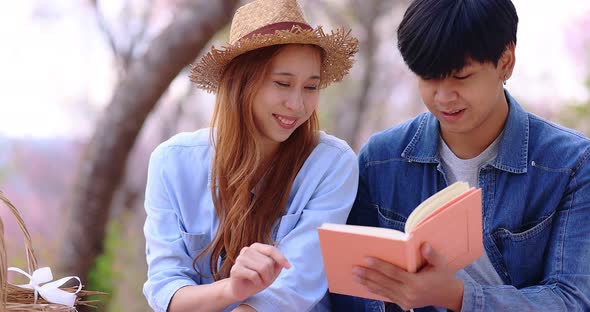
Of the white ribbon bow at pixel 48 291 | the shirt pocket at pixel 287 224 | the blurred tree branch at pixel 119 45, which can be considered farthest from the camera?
the blurred tree branch at pixel 119 45

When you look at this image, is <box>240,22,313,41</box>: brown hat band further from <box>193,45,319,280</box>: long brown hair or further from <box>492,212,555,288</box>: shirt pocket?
<box>492,212,555,288</box>: shirt pocket

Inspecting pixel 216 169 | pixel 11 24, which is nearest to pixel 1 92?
pixel 11 24

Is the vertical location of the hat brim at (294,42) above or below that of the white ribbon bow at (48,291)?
above

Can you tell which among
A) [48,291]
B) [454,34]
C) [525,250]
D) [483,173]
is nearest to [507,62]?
[454,34]

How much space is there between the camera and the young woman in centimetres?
213

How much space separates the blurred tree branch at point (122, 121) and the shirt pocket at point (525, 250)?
2.05 m

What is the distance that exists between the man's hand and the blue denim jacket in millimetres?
170

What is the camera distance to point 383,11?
6738 millimetres

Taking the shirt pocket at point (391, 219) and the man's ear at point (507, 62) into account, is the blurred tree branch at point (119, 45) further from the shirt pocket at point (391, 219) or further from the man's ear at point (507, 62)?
the man's ear at point (507, 62)

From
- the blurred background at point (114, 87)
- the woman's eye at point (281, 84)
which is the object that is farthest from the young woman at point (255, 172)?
the blurred background at point (114, 87)

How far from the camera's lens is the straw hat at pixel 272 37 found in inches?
84.7

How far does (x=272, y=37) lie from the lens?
6.98 ft

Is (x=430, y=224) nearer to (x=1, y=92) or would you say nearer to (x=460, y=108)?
(x=460, y=108)

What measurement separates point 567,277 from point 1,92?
5118 millimetres
